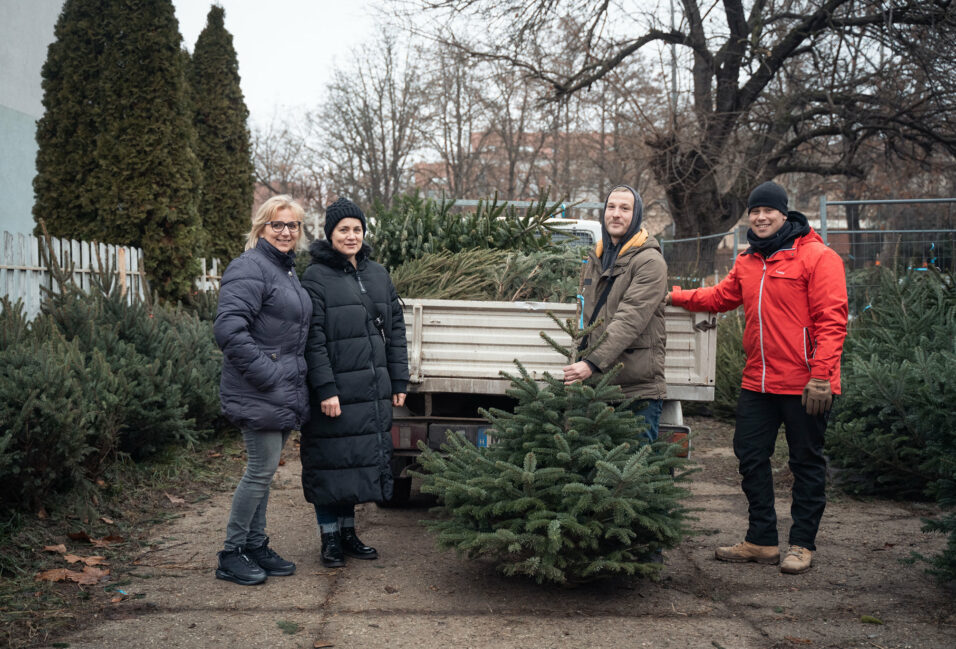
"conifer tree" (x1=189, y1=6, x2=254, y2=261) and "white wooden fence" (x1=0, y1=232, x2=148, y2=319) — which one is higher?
"conifer tree" (x1=189, y1=6, x2=254, y2=261)

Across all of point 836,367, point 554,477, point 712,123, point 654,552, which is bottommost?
point 654,552

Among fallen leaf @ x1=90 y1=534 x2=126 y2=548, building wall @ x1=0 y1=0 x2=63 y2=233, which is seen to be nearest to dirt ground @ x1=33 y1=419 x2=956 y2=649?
fallen leaf @ x1=90 y1=534 x2=126 y2=548

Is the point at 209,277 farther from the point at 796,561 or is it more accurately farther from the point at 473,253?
the point at 796,561

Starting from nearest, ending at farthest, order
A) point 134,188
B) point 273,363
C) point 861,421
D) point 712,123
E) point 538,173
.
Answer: point 273,363
point 861,421
point 134,188
point 712,123
point 538,173

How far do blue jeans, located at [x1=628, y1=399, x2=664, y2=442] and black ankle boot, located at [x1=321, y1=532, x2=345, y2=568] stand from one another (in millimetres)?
1693

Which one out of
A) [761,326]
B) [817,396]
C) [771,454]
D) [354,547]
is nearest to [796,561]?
[771,454]

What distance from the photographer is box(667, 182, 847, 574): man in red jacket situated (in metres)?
4.16

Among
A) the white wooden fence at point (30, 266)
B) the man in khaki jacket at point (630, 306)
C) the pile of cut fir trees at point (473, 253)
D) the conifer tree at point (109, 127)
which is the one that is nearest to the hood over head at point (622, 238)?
the man in khaki jacket at point (630, 306)

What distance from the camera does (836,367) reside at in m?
4.14

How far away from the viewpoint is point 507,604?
153 inches

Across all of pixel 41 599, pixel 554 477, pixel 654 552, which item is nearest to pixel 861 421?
pixel 654 552

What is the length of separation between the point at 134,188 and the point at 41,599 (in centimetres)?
653

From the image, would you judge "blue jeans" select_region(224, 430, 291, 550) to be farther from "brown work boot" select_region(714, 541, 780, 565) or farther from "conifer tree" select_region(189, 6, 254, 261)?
"conifer tree" select_region(189, 6, 254, 261)

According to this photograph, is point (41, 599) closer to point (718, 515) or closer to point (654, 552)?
point (654, 552)
